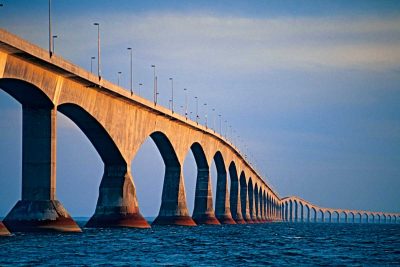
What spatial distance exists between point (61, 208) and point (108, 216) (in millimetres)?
16466

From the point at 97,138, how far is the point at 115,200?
551 centimetres

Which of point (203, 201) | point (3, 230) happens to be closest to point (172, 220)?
point (203, 201)

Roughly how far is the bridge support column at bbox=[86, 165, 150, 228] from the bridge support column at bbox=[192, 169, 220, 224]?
35.4m

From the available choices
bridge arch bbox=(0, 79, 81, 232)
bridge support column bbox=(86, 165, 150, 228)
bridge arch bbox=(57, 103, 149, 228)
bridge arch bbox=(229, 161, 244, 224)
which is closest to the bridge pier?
bridge arch bbox=(229, 161, 244, 224)

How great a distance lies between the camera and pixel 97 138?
69.3 metres

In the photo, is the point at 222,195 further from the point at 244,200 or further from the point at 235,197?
the point at 244,200

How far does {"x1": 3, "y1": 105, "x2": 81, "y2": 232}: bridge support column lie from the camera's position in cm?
5362

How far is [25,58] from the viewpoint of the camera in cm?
5106

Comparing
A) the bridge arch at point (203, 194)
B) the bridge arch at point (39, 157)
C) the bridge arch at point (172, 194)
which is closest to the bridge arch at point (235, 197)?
the bridge arch at point (203, 194)

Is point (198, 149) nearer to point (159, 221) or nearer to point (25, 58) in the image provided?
point (159, 221)

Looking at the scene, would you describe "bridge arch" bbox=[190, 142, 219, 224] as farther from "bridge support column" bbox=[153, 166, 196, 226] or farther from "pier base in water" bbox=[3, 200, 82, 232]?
"pier base in water" bbox=[3, 200, 82, 232]

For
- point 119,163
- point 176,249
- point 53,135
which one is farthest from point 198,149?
point 176,249

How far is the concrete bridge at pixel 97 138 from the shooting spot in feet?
175

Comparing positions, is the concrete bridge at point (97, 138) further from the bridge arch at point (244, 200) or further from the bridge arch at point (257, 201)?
the bridge arch at point (257, 201)
